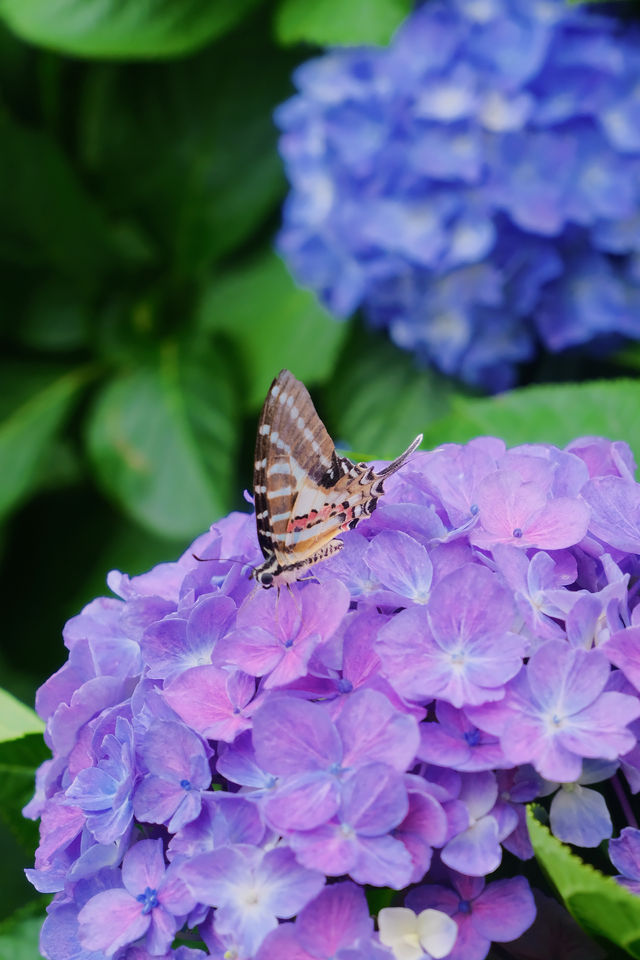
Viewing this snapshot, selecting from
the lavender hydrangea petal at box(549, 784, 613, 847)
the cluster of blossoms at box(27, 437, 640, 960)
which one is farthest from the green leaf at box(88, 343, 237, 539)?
the lavender hydrangea petal at box(549, 784, 613, 847)

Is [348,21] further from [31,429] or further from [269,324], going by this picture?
[31,429]

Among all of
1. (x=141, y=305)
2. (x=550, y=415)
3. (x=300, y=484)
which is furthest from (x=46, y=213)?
(x=300, y=484)

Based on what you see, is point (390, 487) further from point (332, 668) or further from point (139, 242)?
point (139, 242)

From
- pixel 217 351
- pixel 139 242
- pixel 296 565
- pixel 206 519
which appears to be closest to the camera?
pixel 296 565

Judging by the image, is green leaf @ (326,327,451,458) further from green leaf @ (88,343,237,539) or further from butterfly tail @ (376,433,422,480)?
butterfly tail @ (376,433,422,480)

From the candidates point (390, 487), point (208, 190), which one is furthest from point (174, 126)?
point (390, 487)

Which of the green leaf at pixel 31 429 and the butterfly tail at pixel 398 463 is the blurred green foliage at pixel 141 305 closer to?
the green leaf at pixel 31 429
